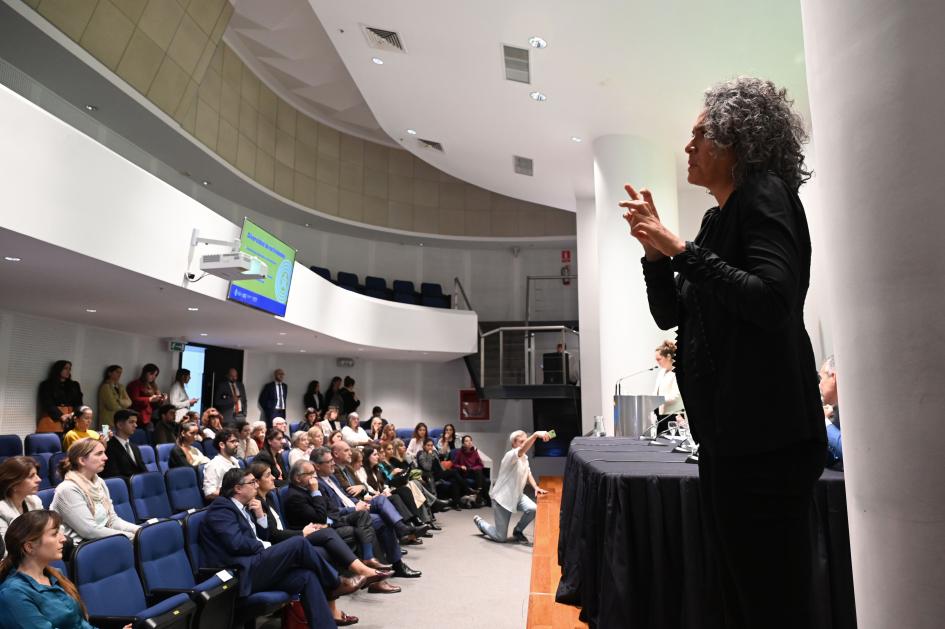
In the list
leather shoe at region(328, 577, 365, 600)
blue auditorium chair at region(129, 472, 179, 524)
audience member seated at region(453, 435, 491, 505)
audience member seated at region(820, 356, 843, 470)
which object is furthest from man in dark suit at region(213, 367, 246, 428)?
audience member seated at region(820, 356, 843, 470)

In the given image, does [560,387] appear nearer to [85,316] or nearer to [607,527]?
[85,316]

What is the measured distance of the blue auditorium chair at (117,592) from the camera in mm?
3094

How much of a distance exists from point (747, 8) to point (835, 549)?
5.76m

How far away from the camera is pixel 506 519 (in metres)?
8.21

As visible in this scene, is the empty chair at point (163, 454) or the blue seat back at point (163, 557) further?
the empty chair at point (163, 454)

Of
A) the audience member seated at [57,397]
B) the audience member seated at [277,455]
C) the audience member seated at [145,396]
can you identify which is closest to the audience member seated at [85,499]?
the audience member seated at [277,455]

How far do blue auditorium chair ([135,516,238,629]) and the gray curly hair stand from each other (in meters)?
3.32

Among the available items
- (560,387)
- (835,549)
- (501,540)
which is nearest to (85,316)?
(501,540)

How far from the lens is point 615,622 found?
6.88ft

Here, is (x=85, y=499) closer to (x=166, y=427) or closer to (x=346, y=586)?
(x=346, y=586)

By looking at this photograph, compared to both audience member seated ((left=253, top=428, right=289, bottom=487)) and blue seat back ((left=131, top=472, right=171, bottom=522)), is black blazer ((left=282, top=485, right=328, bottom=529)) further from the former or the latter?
audience member seated ((left=253, top=428, right=289, bottom=487))

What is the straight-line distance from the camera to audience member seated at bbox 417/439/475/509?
10.8 m

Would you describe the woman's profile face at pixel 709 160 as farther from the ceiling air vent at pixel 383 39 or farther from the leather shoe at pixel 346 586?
the ceiling air vent at pixel 383 39

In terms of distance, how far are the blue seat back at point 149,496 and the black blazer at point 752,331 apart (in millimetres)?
5323
